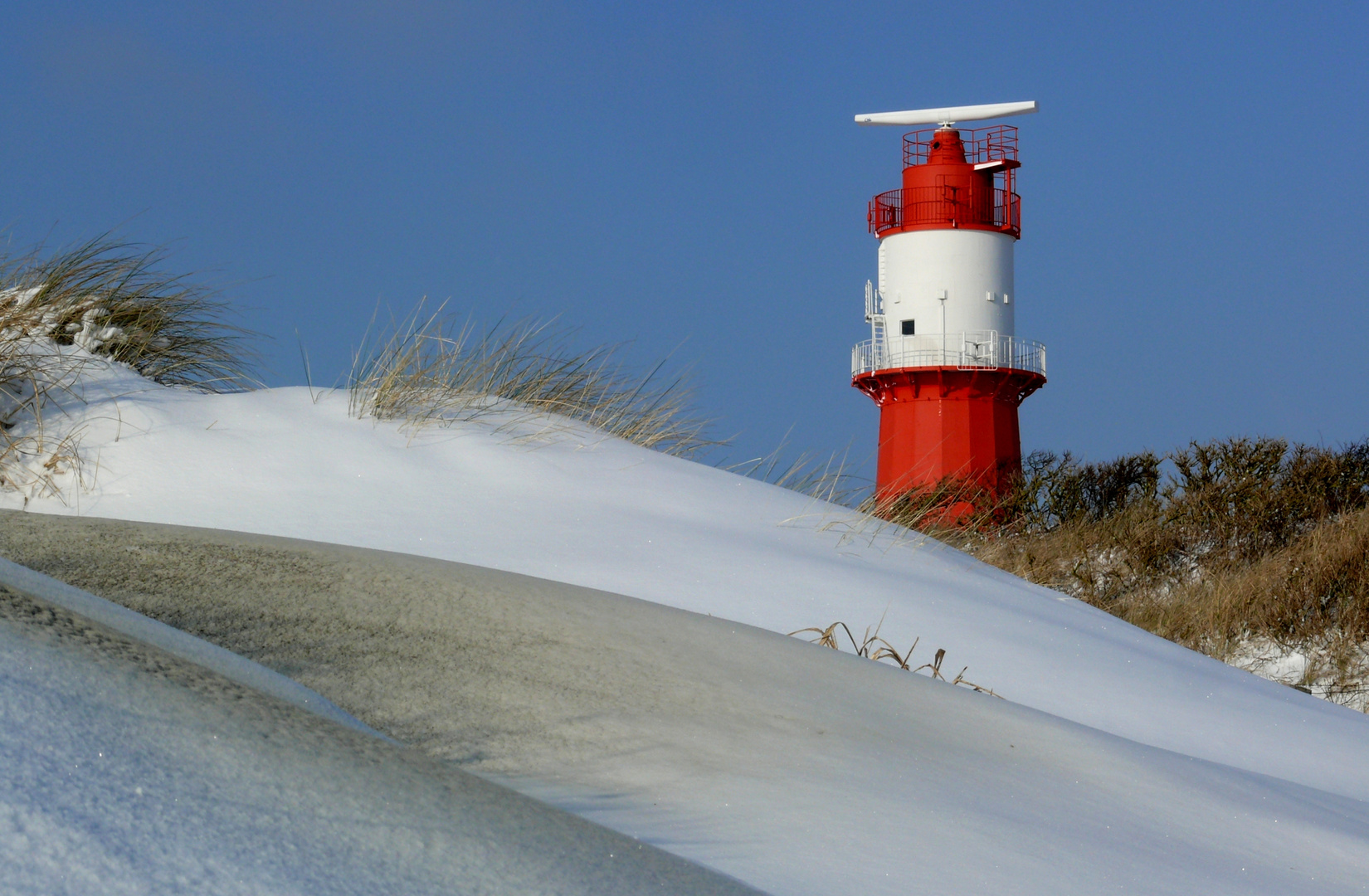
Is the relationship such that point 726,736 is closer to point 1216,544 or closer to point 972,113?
point 1216,544

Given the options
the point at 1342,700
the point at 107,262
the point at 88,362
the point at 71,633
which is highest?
the point at 107,262

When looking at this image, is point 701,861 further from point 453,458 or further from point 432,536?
point 453,458

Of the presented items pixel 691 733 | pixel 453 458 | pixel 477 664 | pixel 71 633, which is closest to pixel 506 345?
pixel 453 458

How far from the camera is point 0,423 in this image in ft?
14.0

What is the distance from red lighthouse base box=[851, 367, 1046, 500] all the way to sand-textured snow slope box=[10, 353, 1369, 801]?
9.49 metres

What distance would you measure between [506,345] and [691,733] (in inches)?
152

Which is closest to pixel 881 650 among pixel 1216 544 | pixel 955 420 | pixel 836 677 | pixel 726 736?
pixel 836 677

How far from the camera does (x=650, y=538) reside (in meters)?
4.18

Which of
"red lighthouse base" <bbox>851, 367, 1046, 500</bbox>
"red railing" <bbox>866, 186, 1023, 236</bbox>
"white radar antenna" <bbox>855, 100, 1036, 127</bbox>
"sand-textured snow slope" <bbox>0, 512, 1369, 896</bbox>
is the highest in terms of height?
"white radar antenna" <bbox>855, 100, 1036, 127</bbox>

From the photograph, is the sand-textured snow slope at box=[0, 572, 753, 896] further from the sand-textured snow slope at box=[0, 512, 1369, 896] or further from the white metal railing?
the white metal railing

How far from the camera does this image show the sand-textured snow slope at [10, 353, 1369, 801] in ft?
11.9

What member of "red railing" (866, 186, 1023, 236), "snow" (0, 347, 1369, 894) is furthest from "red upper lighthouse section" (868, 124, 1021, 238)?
"snow" (0, 347, 1369, 894)

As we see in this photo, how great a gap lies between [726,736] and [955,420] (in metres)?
12.9

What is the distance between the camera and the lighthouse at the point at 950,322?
47.5 ft
